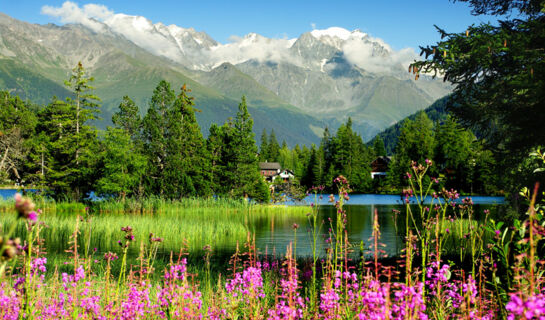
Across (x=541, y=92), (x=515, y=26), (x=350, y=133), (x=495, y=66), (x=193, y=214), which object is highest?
(x=350, y=133)

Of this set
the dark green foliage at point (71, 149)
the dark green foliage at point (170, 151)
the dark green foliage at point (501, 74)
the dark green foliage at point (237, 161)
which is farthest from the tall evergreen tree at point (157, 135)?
the dark green foliage at point (501, 74)

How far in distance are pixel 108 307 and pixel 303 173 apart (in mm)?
107380

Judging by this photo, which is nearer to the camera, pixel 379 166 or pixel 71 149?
pixel 71 149

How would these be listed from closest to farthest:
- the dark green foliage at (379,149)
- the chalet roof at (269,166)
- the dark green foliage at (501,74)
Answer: the dark green foliage at (501,74)
the dark green foliage at (379,149)
the chalet roof at (269,166)

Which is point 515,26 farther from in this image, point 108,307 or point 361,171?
point 361,171

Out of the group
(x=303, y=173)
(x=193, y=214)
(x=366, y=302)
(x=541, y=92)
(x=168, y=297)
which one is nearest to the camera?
(x=366, y=302)

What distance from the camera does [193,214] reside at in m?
33.7

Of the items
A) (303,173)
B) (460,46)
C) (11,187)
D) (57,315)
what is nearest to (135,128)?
(460,46)

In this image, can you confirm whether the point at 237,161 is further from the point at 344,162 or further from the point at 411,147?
the point at 344,162

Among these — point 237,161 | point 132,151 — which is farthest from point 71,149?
point 237,161

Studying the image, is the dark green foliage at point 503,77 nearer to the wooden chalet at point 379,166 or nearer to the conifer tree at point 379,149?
the wooden chalet at point 379,166

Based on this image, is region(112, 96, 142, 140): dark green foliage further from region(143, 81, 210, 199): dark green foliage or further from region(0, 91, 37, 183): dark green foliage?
region(0, 91, 37, 183): dark green foliage

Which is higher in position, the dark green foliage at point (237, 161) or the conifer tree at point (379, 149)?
the conifer tree at point (379, 149)

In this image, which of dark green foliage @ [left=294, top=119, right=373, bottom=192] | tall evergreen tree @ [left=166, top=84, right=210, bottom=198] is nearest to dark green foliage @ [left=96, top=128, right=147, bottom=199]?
tall evergreen tree @ [left=166, top=84, right=210, bottom=198]
